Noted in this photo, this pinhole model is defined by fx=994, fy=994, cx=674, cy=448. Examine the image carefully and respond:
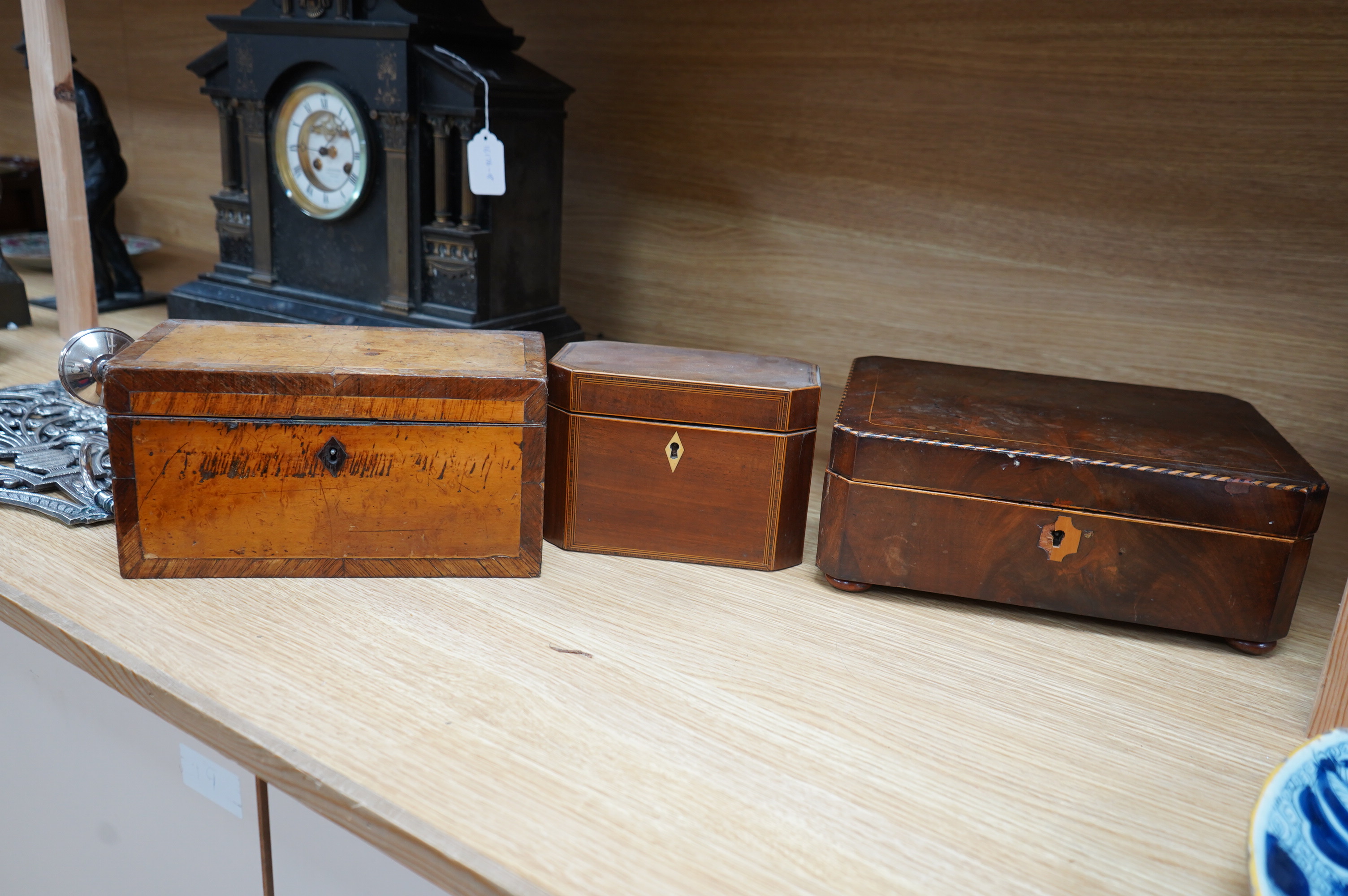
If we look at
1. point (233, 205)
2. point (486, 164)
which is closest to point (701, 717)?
point (486, 164)

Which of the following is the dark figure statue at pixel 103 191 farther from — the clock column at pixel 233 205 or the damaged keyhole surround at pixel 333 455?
the damaged keyhole surround at pixel 333 455

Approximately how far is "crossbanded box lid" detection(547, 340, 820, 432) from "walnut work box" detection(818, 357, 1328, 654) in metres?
0.04

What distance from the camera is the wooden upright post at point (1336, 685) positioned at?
0.64m

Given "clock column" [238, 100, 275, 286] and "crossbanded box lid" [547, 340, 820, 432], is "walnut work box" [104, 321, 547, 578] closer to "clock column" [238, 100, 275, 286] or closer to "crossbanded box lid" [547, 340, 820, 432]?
"crossbanded box lid" [547, 340, 820, 432]

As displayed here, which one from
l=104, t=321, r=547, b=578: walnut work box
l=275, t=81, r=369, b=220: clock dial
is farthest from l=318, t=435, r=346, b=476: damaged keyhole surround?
l=275, t=81, r=369, b=220: clock dial

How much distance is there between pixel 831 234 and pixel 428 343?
0.58 metres

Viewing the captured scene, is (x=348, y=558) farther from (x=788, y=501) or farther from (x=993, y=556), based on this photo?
(x=993, y=556)

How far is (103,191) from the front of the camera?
1.46 metres

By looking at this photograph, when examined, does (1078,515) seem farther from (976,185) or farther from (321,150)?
(321,150)

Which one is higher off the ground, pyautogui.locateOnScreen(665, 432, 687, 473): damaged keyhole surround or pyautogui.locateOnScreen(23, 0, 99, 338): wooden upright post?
pyautogui.locateOnScreen(23, 0, 99, 338): wooden upright post

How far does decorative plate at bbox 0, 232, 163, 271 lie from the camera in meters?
1.71

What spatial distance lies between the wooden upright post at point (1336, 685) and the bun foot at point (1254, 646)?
4.2 inches

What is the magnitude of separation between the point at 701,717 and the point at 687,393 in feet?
0.90

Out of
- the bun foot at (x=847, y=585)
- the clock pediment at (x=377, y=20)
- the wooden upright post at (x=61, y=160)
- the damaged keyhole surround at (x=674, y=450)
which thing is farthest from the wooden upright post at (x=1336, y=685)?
the wooden upright post at (x=61, y=160)
